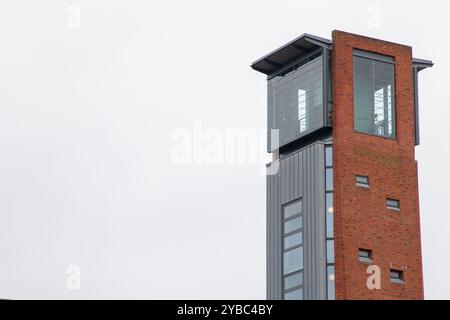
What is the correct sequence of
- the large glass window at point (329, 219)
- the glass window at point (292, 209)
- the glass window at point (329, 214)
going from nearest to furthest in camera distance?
the large glass window at point (329, 219) < the glass window at point (329, 214) < the glass window at point (292, 209)

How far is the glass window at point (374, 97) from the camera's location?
84.9 m

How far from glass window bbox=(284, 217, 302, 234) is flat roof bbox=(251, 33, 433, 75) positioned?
1240cm

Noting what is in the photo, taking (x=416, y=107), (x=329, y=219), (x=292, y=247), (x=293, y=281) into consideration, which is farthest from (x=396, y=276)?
(x=416, y=107)

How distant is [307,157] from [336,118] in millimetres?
3574

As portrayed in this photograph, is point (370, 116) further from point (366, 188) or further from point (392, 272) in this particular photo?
point (392, 272)

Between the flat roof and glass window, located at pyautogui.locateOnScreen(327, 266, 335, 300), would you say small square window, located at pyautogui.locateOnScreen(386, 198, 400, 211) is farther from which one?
the flat roof

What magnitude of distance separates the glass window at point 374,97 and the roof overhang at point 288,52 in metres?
3.09

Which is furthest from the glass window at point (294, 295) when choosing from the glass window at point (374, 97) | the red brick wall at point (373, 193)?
the glass window at point (374, 97)

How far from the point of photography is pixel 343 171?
82.4m

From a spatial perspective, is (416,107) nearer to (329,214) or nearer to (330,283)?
(329,214)

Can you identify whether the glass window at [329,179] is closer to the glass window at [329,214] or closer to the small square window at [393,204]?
the glass window at [329,214]

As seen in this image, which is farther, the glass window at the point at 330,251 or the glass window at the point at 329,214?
the glass window at the point at 329,214

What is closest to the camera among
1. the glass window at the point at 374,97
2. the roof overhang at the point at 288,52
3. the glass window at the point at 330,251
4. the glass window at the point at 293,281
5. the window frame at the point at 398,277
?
the glass window at the point at 330,251
